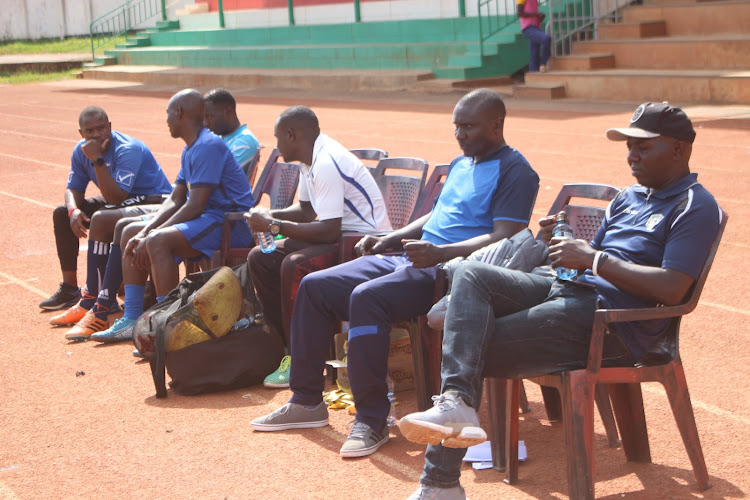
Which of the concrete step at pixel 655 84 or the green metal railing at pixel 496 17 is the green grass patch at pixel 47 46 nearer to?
the green metal railing at pixel 496 17

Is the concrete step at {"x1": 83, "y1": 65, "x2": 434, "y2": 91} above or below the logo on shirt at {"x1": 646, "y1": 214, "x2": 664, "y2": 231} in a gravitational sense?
above

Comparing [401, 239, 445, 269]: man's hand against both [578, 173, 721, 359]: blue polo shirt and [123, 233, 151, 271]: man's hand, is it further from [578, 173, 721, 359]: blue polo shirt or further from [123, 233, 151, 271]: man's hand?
[123, 233, 151, 271]: man's hand

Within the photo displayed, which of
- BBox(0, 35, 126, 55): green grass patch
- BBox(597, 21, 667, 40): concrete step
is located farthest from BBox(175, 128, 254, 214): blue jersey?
BBox(0, 35, 126, 55): green grass patch

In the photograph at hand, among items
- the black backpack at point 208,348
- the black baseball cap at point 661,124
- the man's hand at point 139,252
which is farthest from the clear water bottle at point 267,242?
the black baseball cap at point 661,124

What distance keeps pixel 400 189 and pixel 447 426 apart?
8.64 ft

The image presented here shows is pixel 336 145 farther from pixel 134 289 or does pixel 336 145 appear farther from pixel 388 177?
pixel 134 289

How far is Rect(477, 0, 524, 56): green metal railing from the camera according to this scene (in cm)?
2142

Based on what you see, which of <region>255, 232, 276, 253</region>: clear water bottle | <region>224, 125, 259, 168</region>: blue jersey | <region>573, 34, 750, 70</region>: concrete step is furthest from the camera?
<region>573, 34, 750, 70</region>: concrete step

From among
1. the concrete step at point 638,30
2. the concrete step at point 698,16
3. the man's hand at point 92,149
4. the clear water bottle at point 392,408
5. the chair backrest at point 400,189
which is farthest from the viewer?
the concrete step at point 638,30

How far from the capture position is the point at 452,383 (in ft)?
12.0

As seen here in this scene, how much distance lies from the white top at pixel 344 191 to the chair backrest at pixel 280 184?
1309 millimetres

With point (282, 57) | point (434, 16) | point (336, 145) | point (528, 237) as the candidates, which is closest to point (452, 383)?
point (528, 237)

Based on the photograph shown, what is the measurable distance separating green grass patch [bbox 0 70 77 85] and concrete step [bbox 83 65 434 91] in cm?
108

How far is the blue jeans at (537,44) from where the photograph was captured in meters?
19.3
